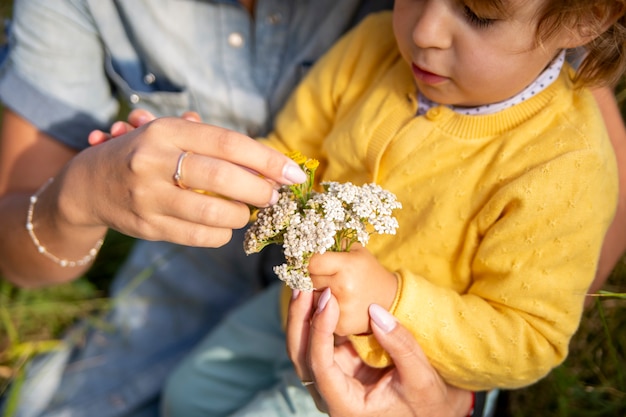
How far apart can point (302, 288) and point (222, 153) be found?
11.6 inches

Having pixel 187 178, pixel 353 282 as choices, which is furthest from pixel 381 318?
pixel 187 178

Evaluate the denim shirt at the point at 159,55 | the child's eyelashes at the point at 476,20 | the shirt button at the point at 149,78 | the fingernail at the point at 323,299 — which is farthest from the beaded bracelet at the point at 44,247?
the child's eyelashes at the point at 476,20

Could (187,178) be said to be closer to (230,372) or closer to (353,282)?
(353,282)

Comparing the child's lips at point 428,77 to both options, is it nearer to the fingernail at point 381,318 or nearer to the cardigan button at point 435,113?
the cardigan button at point 435,113

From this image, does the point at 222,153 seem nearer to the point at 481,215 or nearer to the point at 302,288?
the point at 302,288

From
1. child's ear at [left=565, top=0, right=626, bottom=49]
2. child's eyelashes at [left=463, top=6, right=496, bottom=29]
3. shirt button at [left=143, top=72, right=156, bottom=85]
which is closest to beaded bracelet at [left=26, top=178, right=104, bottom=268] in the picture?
shirt button at [left=143, top=72, right=156, bottom=85]

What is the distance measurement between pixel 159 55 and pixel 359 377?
105 centimetres

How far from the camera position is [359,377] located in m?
1.47

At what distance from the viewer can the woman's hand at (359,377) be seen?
4.13ft

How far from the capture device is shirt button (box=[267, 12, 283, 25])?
1.74 metres

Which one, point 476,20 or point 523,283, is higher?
point 476,20

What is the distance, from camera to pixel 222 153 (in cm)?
114

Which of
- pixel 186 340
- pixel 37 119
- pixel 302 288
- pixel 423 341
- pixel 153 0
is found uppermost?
pixel 153 0

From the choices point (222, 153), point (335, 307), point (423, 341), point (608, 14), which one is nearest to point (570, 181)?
point (608, 14)
